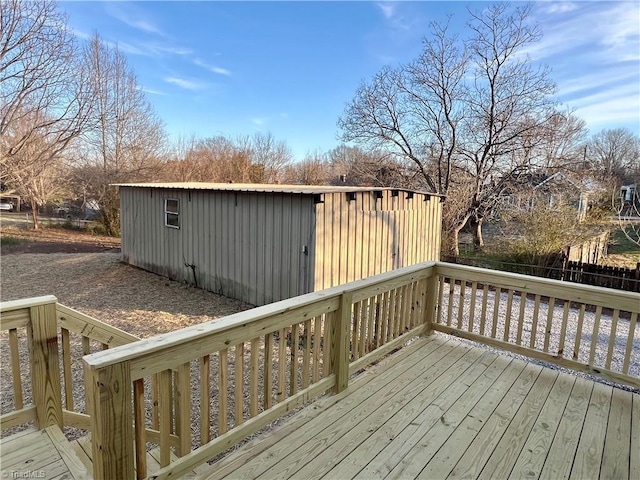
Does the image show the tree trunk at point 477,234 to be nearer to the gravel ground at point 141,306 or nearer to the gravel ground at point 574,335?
the gravel ground at point 141,306

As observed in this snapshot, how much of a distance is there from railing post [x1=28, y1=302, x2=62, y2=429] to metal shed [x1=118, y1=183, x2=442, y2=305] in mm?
4225

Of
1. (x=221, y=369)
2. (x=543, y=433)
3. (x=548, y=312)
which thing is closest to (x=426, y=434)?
(x=543, y=433)

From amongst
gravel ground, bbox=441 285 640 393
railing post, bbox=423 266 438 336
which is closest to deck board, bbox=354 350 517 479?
railing post, bbox=423 266 438 336

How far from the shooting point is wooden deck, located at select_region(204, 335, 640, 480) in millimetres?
1837

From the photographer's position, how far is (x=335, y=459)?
6.20ft

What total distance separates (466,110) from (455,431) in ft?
42.3

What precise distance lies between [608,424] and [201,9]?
8.85m

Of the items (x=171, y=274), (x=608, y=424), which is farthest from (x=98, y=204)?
(x=608, y=424)

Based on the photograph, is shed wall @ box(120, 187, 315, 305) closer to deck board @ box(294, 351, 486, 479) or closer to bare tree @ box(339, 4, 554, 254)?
deck board @ box(294, 351, 486, 479)

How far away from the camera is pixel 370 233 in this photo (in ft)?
23.7

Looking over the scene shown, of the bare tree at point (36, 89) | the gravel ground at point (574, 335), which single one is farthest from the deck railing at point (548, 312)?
the bare tree at point (36, 89)

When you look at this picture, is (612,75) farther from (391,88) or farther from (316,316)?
(316,316)

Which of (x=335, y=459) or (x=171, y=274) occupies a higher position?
(x=335, y=459)

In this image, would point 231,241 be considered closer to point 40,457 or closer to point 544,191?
point 40,457
